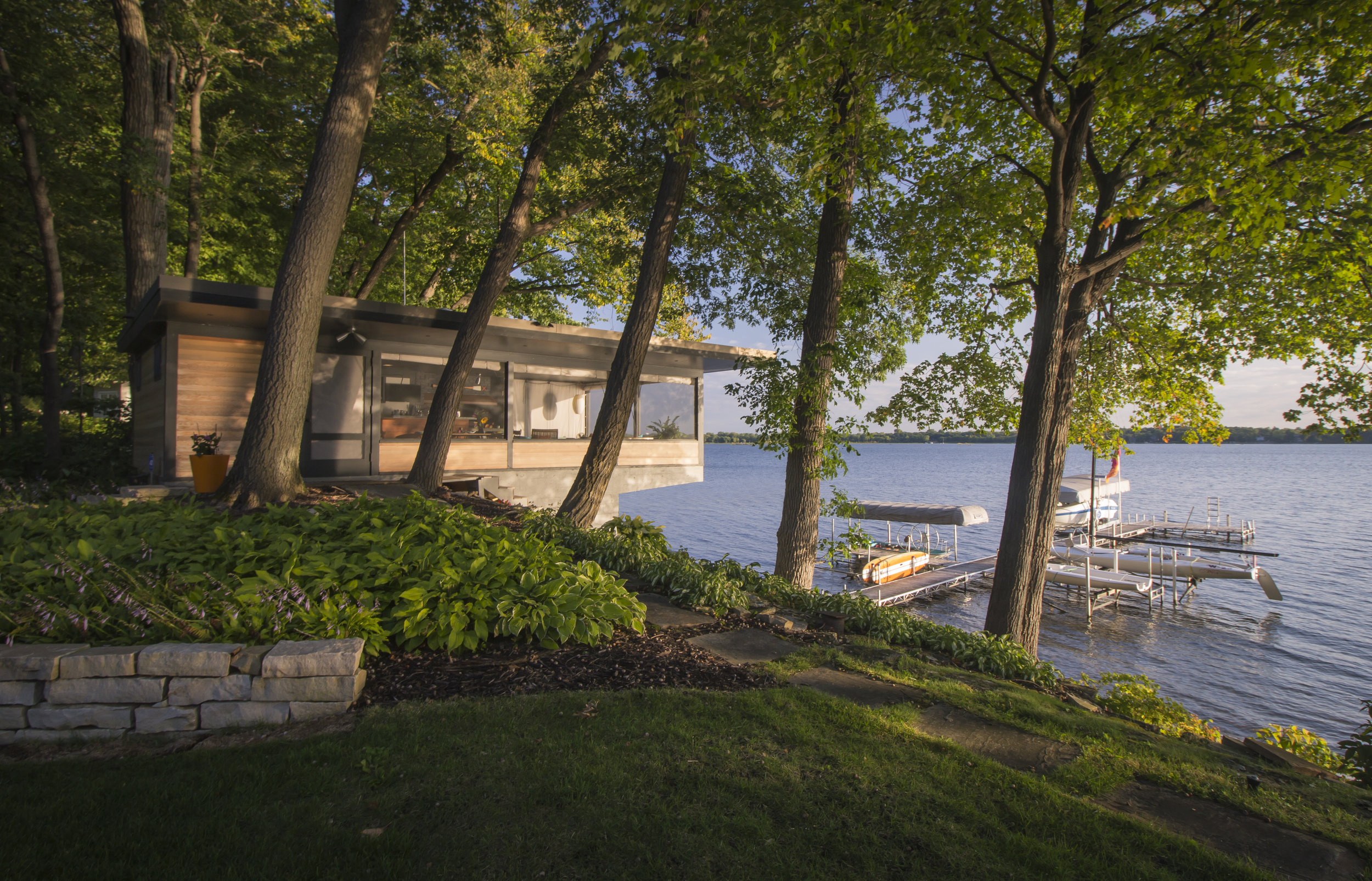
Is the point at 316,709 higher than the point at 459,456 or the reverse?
the reverse

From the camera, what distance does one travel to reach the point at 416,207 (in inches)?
538

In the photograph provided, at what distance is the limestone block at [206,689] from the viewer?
3.09 metres

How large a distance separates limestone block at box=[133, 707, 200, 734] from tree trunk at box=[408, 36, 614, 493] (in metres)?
5.81

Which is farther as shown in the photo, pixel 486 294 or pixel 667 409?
pixel 667 409

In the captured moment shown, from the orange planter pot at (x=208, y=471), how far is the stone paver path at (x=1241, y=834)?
9041 mm

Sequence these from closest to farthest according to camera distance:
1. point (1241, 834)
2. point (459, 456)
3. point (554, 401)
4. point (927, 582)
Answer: point (1241, 834) → point (459, 456) → point (554, 401) → point (927, 582)

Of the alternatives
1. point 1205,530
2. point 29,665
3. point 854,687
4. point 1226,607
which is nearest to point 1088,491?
point 1205,530

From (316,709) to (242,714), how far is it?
334mm

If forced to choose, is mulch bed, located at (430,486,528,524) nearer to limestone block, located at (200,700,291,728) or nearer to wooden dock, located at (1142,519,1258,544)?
limestone block, located at (200,700,291,728)

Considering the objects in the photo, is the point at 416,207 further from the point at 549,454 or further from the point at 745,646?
the point at 745,646

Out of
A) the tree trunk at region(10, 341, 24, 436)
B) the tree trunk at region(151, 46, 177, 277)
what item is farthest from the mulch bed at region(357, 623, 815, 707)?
the tree trunk at region(10, 341, 24, 436)

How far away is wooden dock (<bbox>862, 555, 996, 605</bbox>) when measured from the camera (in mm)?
18406

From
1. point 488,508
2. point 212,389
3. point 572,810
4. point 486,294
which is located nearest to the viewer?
point 572,810

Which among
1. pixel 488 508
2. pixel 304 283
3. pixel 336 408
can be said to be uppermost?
pixel 304 283
